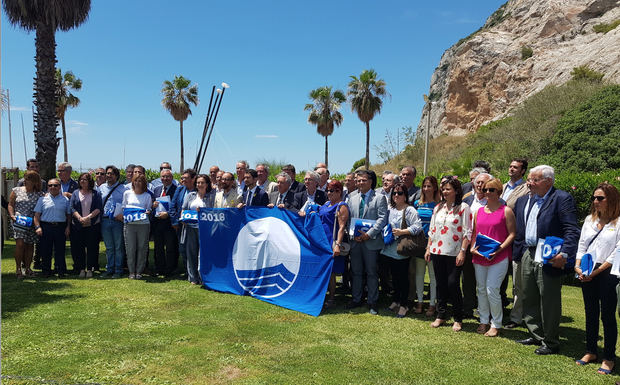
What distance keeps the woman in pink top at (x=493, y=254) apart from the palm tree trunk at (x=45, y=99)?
1291 centimetres

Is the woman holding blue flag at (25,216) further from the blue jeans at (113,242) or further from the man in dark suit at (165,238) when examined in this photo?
the man in dark suit at (165,238)

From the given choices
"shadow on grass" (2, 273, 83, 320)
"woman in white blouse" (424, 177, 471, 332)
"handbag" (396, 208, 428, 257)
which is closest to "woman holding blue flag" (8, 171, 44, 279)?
"shadow on grass" (2, 273, 83, 320)

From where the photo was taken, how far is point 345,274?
24.4ft

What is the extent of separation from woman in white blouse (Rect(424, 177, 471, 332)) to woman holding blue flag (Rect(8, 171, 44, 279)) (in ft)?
23.8

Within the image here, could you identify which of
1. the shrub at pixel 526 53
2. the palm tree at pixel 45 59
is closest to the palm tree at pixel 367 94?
the shrub at pixel 526 53

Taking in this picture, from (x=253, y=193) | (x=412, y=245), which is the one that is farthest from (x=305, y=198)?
(x=412, y=245)

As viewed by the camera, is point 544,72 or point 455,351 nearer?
point 455,351

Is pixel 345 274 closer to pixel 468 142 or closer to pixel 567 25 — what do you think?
pixel 468 142

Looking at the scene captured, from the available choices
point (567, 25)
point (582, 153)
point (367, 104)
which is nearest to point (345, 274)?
point (582, 153)

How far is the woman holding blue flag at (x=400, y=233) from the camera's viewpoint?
6.18 m

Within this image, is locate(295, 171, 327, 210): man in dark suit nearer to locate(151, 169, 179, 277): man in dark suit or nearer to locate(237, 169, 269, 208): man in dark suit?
locate(237, 169, 269, 208): man in dark suit

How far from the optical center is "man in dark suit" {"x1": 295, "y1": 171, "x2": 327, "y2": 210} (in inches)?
289

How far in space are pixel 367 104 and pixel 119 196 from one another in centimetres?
3296

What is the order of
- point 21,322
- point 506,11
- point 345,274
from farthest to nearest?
point 506,11, point 345,274, point 21,322
